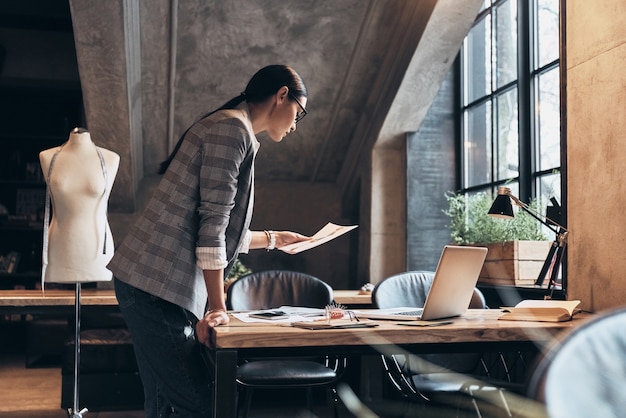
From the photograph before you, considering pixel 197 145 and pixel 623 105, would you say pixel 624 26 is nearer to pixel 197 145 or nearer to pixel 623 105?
pixel 623 105

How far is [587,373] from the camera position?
2.88 feet

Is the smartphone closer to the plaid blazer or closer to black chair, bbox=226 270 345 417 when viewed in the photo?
the plaid blazer

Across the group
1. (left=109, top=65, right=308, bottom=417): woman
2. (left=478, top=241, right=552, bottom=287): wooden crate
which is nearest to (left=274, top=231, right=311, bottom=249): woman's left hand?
(left=109, top=65, right=308, bottom=417): woman

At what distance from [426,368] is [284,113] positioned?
156cm

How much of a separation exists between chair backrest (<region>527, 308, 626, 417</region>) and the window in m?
3.37

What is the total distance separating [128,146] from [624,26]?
4142 millimetres

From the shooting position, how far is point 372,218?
618 centimetres

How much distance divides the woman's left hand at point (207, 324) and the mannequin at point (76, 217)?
79.6 inches

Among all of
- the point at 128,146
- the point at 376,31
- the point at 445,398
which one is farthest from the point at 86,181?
the point at 376,31

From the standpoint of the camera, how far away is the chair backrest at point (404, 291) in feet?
11.3

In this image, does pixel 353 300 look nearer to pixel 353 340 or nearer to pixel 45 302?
pixel 45 302

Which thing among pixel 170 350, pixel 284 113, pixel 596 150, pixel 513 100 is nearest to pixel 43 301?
pixel 170 350

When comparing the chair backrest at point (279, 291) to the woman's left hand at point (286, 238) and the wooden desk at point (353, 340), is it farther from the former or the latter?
the wooden desk at point (353, 340)

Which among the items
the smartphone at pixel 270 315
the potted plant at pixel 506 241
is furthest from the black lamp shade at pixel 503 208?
the smartphone at pixel 270 315
